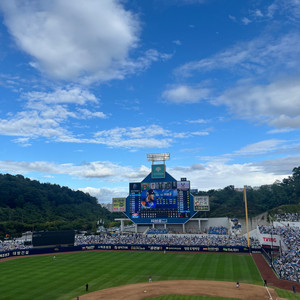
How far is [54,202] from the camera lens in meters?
153

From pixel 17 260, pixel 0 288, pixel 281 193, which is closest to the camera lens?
pixel 0 288

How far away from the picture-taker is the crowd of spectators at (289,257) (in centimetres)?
3746

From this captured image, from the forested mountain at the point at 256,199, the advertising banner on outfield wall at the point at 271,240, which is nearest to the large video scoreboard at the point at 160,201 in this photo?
the advertising banner on outfield wall at the point at 271,240

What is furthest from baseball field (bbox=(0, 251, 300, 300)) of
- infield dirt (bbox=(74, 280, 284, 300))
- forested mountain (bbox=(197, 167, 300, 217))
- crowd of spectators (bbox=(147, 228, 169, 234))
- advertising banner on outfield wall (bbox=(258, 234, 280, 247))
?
forested mountain (bbox=(197, 167, 300, 217))

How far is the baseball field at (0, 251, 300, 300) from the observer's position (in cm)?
3534

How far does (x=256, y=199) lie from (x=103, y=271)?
110261 mm

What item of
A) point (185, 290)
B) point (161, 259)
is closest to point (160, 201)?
point (161, 259)

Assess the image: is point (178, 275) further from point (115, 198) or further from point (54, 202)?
point (54, 202)

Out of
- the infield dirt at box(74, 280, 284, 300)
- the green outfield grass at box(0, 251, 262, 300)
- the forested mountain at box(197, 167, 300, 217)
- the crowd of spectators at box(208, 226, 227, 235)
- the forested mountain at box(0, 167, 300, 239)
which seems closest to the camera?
the infield dirt at box(74, 280, 284, 300)

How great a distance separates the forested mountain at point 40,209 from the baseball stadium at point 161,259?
3245 cm

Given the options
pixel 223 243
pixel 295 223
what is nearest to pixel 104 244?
pixel 223 243

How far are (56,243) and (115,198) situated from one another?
22.2 m

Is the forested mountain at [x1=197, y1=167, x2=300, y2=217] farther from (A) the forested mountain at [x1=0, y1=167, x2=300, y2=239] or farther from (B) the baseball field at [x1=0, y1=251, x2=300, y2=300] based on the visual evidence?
(B) the baseball field at [x1=0, y1=251, x2=300, y2=300]

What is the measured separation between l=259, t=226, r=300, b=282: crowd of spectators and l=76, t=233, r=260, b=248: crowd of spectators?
857 cm
